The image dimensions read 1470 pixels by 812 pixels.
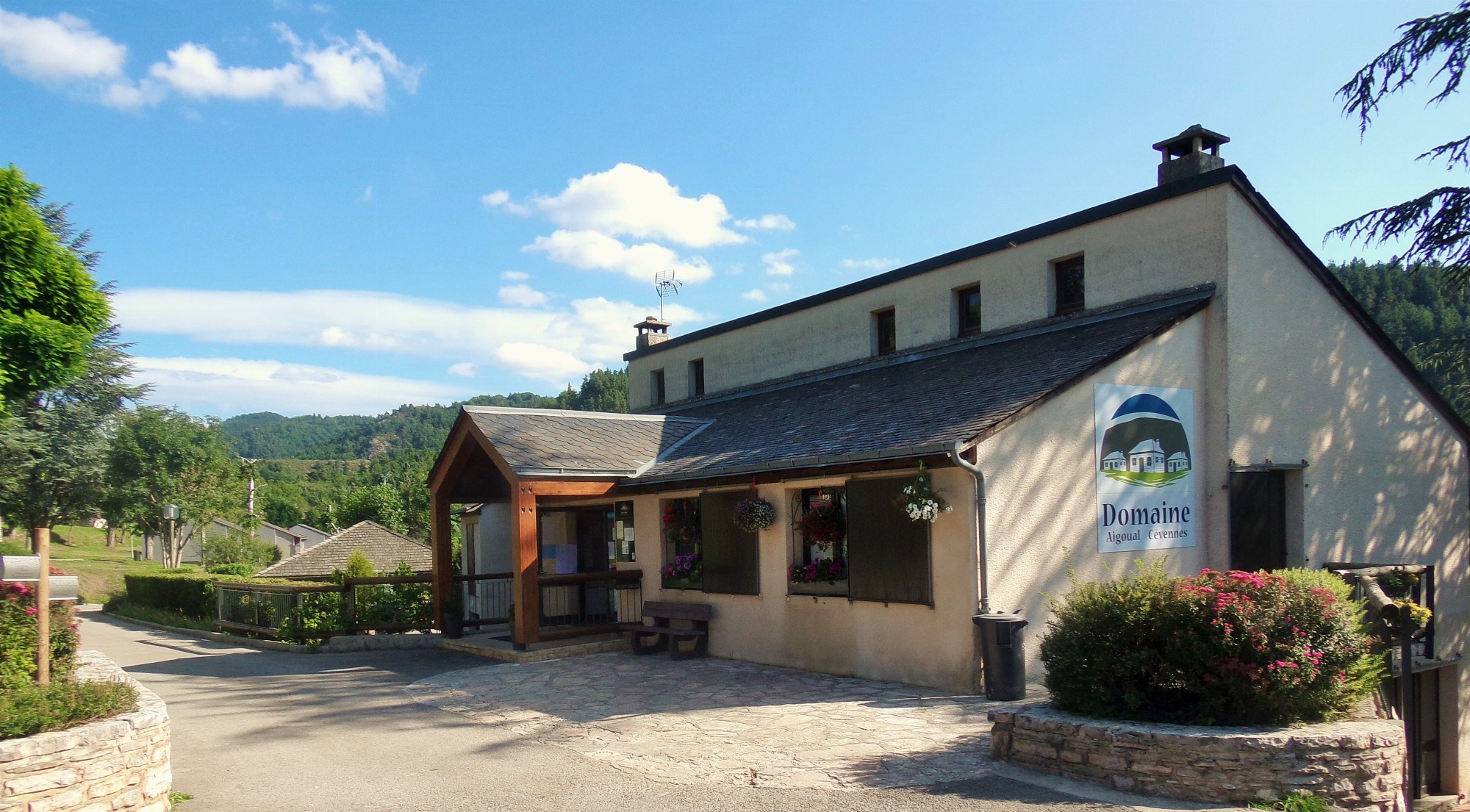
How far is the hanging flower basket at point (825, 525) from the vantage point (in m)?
12.8

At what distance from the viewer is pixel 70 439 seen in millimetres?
24344

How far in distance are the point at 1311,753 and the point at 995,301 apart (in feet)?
33.1

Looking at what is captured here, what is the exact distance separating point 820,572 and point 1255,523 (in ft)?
19.7

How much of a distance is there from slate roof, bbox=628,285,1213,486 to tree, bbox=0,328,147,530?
1672cm

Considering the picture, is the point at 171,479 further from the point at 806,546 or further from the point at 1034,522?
the point at 1034,522

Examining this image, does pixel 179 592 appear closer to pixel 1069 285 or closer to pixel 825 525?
pixel 825 525

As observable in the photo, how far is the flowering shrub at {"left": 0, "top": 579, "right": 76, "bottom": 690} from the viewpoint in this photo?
7.43 metres

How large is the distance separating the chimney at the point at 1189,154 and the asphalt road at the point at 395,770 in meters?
10.1

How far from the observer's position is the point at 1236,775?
6746 millimetres

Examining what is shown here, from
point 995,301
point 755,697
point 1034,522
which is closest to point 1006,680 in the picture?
point 1034,522

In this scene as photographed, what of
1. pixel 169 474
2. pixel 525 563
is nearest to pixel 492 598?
pixel 525 563

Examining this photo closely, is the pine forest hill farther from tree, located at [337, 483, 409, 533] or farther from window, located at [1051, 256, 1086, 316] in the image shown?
window, located at [1051, 256, 1086, 316]

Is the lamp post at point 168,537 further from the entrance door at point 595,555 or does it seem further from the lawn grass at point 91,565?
the entrance door at point 595,555

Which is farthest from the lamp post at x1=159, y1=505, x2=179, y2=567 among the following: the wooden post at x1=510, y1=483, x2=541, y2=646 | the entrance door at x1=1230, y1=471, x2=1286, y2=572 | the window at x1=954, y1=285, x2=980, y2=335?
the entrance door at x1=1230, y1=471, x2=1286, y2=572
